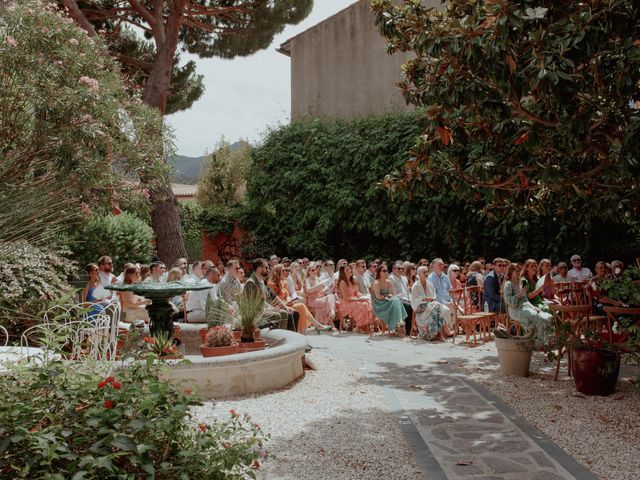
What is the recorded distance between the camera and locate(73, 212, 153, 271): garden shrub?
13.5m

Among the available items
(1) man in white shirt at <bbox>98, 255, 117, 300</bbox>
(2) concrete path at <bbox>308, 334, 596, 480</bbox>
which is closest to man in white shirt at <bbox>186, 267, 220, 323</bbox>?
(1) man in white shirt at <bbox>98, 255, 117, 300</bbox>

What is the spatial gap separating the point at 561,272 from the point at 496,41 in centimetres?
831

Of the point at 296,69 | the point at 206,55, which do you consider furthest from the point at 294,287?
the point at 296,69

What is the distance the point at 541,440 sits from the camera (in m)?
5.15

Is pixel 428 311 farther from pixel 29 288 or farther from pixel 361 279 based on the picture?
pixel 29 288

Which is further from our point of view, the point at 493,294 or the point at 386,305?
the point at 386,305

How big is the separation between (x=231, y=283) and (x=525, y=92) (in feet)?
17.1

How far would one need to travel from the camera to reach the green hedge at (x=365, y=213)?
15.7 meters

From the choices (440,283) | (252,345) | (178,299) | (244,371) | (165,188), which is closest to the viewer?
(244,371)

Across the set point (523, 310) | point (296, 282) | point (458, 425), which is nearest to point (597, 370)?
point (458, 425)

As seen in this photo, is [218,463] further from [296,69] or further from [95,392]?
[296,69]

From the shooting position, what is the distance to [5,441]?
2336 mm

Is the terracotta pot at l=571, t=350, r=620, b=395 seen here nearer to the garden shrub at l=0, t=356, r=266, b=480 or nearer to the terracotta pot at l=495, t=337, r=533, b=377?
the terracotta pot at l=495, t=337, r=533, b=377

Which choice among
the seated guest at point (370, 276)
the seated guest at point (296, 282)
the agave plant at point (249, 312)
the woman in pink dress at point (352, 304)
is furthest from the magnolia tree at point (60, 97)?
the seated guest at point (370, 276)
